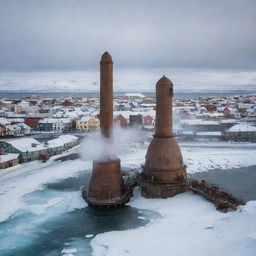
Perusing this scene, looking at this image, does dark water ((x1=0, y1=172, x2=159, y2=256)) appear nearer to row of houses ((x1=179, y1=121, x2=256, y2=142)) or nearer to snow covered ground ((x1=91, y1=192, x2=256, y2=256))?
snow covered ground ((x1=91, y1=192, x2=256, y2=256))

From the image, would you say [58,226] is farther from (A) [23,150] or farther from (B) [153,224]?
(A) [23,150]

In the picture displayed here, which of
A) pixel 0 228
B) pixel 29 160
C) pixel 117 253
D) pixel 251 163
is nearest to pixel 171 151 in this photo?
pixel 117 253

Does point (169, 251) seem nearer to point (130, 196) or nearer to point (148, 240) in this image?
point (148, 240)

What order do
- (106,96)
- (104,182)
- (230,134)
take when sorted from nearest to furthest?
(104,182) < (106,96) < (230,134)

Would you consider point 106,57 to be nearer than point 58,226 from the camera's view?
No

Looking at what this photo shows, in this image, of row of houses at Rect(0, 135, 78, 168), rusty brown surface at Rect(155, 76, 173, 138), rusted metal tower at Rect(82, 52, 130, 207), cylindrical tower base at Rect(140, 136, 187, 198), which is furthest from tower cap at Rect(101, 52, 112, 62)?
row of houses at Rect(0, 135, 78, 168)

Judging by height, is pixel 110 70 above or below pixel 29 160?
above

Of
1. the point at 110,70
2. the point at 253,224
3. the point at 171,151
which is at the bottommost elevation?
the point at 253,224

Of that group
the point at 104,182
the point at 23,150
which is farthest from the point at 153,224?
the point at 23,150
